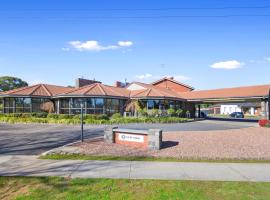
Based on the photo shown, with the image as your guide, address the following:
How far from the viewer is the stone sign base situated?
40.5 feet

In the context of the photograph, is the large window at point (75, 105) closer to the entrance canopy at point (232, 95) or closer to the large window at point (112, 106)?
the large window at point (112, 106)

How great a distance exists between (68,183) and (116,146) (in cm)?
583

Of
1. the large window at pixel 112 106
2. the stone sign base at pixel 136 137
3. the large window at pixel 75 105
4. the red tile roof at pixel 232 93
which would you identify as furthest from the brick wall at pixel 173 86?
the stone sign base at pixel 136 137

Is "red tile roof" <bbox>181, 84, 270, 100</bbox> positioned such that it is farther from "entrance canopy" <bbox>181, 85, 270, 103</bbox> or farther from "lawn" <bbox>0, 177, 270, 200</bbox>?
"lawn" <bbox>0, 177, 270, 200</bbox>

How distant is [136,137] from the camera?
42.6 feet

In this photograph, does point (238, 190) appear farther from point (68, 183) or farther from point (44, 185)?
point (44, 185)

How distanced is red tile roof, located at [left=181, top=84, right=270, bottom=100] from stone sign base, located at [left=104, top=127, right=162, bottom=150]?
23154 mm

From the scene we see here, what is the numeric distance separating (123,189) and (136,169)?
1.99 metres

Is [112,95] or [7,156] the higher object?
[112,95]

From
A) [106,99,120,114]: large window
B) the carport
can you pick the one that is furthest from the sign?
the carport

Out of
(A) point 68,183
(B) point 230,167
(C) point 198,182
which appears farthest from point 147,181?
(B) point 230,167

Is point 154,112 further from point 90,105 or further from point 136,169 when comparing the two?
point 136,169

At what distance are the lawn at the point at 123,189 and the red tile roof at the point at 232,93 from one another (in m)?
26.8

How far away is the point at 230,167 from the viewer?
9273 mm
